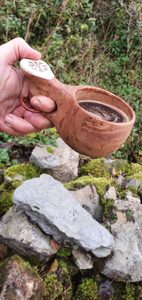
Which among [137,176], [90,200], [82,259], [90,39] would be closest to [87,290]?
[82,259]

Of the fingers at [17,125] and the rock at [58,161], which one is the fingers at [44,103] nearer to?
the fingers at [17,125]

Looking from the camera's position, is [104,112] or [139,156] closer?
[104,112]

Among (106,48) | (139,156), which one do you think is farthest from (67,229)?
(106,48)

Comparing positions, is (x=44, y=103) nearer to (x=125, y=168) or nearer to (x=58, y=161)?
(x=58, y=161)

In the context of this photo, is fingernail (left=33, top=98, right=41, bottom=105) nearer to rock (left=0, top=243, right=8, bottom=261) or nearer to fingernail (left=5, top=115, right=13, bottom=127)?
fingernail (left=5, top=115, right=13, bottom=127)

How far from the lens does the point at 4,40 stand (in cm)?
469

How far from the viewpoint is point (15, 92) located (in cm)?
185

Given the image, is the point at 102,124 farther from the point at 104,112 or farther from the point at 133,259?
the point at 133,259

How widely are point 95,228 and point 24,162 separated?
104 centimetres

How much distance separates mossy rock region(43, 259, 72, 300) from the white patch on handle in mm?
1449

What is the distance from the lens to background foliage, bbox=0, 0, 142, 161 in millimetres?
4781

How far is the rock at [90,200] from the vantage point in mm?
2955

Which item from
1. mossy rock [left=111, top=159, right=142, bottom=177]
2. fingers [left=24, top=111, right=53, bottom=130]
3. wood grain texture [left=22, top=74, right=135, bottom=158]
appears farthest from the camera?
mossy rock [left=111, top=159, right=142, bottom=177]

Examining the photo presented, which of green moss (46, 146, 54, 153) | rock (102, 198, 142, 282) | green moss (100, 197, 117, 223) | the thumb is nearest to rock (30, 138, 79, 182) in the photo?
green moss (46, 146, 54, 153)
